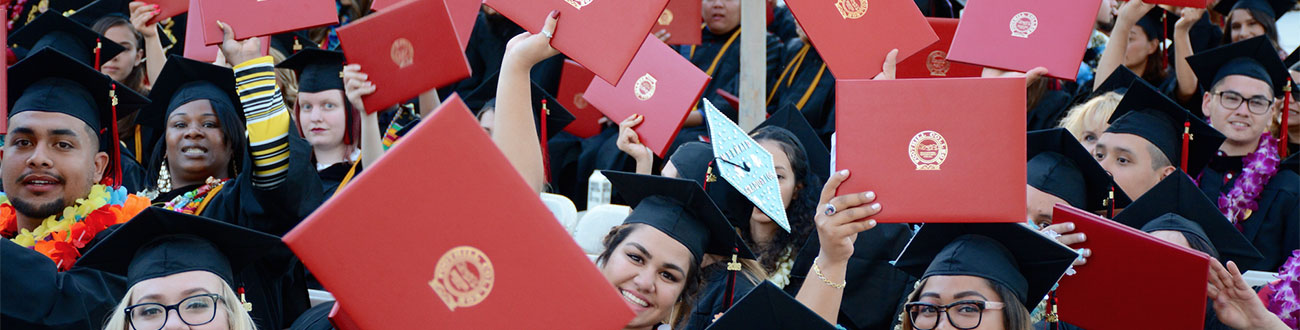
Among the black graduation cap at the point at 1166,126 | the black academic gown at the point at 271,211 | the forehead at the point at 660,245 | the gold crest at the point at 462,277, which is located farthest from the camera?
the black graduation cap at the point at 1166,126

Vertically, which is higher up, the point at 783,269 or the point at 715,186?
the point at 715,186

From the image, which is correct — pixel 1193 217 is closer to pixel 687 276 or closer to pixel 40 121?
pixel 687 276

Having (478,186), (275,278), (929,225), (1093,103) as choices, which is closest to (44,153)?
(275,278)

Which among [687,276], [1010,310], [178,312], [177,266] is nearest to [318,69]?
[177,266]

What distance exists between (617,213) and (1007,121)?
1.99 meters

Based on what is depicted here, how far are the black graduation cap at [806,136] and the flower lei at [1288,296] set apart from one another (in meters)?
1.57

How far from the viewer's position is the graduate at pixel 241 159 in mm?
3863

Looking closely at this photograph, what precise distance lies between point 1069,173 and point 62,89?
3571 mm

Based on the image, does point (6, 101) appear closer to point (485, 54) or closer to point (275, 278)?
point (275, 278)

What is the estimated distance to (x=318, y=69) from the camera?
201 inches

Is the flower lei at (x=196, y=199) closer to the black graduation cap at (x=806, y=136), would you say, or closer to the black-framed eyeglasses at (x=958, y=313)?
the black graduation cap at (x=806, y=136)

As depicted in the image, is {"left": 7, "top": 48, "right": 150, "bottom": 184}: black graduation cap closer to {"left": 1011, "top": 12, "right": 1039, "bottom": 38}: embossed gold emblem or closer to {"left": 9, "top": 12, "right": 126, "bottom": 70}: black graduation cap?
{"left": 9, "top": 12, "right": 126, "bottom": 70}: black graduation cap

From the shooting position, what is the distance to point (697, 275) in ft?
11.5

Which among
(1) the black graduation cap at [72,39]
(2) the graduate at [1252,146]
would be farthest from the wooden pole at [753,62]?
(1) the black graduation cap at [72,39]
